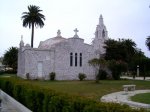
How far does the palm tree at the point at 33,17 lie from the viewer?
61781 millimetres

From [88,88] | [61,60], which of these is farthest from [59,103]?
[61,60]

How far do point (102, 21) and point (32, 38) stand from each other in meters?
15.1

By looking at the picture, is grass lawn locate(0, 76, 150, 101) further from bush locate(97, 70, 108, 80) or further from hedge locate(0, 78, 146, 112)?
bush locate(97, 70, 108, 80)

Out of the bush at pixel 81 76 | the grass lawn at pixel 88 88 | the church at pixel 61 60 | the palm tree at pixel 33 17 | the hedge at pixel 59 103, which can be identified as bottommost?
the grass lawn at pixel 88 88

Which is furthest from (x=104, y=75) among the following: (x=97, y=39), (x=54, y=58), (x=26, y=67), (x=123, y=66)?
(x=97, y=39)

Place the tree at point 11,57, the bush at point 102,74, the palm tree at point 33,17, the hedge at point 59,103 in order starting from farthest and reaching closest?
1. the tree at point 11,57
2. the palm tree at point 33,17
3. the bush at point 102,74
4. the hedge at point 59,103

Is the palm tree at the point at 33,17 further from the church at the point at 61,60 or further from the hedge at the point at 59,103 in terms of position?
the hedge at the point at 59,103

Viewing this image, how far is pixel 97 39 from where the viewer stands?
65.5m

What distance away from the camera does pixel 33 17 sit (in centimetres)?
6169

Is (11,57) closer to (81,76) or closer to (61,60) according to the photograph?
(61,60)

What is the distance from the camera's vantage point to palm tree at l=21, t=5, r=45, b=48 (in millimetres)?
61781

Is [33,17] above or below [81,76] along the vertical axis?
above

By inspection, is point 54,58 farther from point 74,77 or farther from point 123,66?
point 123,66

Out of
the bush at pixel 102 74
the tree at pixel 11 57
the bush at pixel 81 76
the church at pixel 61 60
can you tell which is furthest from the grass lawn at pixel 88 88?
the tree at pixel 11 57
